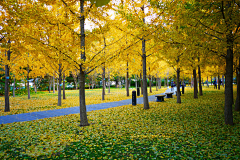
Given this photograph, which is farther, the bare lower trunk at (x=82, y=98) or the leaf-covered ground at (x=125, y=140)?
the bare lower trunk at (x=82, y=98)

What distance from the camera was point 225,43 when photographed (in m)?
5.73

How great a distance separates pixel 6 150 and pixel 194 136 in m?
5.78

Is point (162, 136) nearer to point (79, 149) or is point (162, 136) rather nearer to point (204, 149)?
point (204, 149)

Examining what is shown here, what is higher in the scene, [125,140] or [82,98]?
[82,98]

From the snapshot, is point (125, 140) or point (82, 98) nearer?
point (125, 140)

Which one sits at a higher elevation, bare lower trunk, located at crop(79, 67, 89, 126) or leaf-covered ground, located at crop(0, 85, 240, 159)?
bare lower trunk, located at crop(79, 67, 89, 126)

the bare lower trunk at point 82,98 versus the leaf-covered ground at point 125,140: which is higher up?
the bare lower trunk at point 82,98

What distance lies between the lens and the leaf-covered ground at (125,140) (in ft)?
13.3

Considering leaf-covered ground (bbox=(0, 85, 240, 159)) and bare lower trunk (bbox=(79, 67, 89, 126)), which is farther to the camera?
bare lower trunk (bbox=(79, 67, 89, 126))

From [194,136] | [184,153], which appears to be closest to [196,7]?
[194,136]

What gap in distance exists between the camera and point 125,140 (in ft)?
16.5

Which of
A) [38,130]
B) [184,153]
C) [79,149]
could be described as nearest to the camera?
[184,153]

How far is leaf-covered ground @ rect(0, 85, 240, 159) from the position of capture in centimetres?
406

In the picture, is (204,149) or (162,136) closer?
(204,149)
